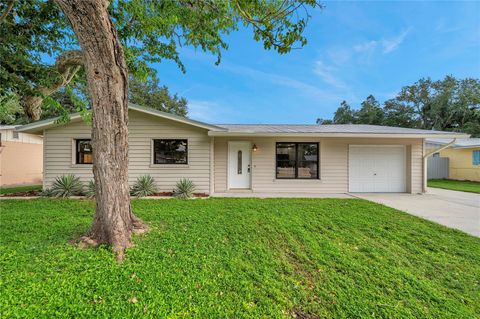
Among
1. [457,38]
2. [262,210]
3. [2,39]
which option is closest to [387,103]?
[457,38]

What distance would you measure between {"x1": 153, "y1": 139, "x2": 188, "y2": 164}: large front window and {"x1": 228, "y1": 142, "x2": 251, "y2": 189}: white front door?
6.21ft

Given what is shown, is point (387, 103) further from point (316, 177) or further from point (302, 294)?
point (302, 294)

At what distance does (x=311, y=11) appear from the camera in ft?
11.7

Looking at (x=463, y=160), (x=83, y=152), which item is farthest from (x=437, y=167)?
(x=83, y=152)

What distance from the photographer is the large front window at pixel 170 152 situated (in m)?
8.28

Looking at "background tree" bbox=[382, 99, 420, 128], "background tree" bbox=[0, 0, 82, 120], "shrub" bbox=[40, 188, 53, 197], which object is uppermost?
"background tree" bbox=[382, 99, 420, 128]

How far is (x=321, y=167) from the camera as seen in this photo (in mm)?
8891

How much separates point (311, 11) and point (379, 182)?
815 cm

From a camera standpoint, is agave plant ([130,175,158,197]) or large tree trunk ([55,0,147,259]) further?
agave plant ([130,175,158,197])

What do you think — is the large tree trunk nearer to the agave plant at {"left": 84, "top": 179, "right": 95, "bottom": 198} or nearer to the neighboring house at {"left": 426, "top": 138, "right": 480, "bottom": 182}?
the agave plant at {"left": 84, "top": 179, "right": 95, "bottom": 198}

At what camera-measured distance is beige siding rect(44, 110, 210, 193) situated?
7980 millimetres

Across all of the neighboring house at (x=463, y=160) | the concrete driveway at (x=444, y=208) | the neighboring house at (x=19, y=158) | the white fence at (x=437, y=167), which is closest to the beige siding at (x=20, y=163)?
the neighboring house at (x=19, y=158)

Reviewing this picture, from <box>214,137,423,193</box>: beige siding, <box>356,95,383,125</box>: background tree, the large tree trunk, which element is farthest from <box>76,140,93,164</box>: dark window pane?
<box>356,95,383,125</box>: background tree

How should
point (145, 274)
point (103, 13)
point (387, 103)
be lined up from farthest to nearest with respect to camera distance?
1. point (387, 103)
2. point (103, 13)
3. point (145, 274)
